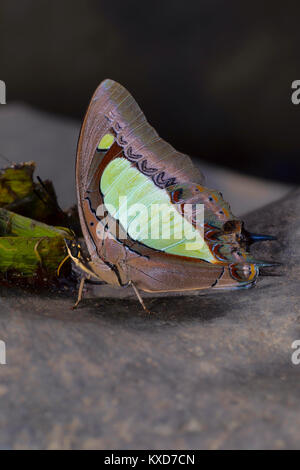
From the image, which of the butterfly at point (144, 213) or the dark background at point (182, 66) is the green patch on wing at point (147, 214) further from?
the dark background at point (182, 66)

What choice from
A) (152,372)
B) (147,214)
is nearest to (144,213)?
(147,214)

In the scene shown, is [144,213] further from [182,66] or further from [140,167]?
[182,66]

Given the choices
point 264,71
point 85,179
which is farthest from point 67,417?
point 264,71

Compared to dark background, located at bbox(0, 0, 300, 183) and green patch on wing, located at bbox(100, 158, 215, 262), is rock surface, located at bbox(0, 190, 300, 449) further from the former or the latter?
dark background, located at bbox(0, 0, 300, 183)

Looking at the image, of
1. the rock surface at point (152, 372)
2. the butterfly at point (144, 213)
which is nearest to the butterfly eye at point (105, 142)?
the butterfly at point (144, 213)

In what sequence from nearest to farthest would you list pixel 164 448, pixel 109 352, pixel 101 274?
pixel 164 448 → pixel 109 352 → pixel 101 274

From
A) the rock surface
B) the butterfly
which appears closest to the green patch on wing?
the butterfly

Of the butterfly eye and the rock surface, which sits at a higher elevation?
the butterfly eye

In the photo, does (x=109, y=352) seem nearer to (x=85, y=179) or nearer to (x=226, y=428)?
(x=226, y=428)

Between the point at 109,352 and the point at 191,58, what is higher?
the point at 191,58
